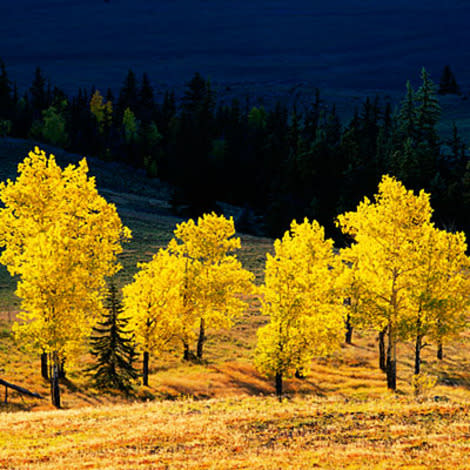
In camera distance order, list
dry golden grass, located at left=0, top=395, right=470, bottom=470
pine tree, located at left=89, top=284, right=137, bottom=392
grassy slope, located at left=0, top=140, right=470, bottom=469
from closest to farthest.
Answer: dry golden grass, located at left=0, top=395, right=470, bottom=470
grassy slope, located at left=0, top=140, right=470, bottom=469
pine tree, located at left=89, top=284, right=137, bottom=392

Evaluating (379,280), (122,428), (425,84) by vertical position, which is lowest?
(122,428)

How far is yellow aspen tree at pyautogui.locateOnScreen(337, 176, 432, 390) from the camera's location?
1275 inches

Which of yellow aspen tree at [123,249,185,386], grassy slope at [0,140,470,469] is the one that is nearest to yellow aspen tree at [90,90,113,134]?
grassy slope at [0,140,470,469]

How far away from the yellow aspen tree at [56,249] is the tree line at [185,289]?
0.19 feet

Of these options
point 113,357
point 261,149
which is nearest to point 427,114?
point 261,149

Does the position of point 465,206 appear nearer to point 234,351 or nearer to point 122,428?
point 234,351

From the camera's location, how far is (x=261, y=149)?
5404 inches

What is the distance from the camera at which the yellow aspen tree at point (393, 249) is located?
106ft

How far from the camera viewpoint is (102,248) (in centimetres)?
3588

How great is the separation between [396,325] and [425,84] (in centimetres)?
7781

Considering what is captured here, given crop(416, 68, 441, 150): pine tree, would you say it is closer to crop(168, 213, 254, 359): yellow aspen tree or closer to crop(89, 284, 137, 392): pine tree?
crop(168, 213, 254, 359): yellow aspen tree

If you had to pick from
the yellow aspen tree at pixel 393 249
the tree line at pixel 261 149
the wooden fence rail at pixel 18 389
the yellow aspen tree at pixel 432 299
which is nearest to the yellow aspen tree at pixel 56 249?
the wooden fence rail at pixel 18 389

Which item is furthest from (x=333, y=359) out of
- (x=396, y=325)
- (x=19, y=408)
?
(x=19, y=408)

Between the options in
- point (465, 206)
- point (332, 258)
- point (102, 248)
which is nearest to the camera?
point (102, 248)
